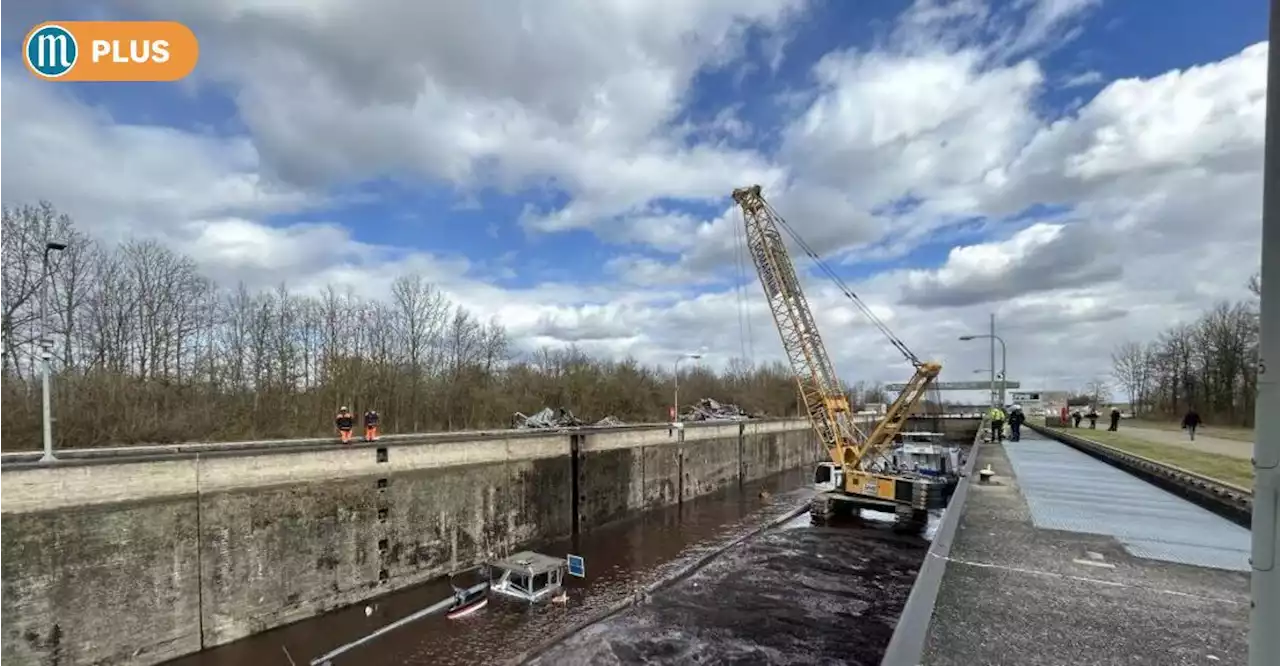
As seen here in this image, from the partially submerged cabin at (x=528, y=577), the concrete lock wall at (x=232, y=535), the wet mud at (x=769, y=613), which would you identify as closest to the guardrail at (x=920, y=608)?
the wet mud at (x=769, y=613)

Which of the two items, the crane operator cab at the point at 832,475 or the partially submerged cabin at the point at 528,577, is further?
the crane operator cab at the point at 832,475

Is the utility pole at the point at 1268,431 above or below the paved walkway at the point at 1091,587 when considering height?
above

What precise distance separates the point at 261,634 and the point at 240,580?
4.90 feet

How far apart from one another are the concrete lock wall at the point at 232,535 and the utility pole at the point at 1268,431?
18.4 m

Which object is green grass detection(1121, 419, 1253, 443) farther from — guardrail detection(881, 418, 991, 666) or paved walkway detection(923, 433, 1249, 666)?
guardrail detection(881, 418, 991, 666)

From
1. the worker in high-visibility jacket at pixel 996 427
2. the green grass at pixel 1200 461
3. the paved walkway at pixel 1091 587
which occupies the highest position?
the paved walkway at pixel 1091 587

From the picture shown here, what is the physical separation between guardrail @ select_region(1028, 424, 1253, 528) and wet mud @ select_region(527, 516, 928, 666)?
7.54m

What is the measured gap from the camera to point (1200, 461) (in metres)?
19.8

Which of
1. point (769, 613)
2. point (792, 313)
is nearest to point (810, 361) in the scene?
point (792, 313)

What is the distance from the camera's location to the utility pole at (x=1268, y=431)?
199 centimetres

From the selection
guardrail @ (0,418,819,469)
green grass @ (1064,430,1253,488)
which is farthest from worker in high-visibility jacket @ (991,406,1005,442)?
guardrail @ (0,418,819,469)

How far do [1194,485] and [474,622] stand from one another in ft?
61.0

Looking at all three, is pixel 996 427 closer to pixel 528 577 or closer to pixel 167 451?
pixel 528 577

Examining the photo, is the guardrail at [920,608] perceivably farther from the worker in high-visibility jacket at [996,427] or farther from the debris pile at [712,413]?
the debris pile at [712,413]
